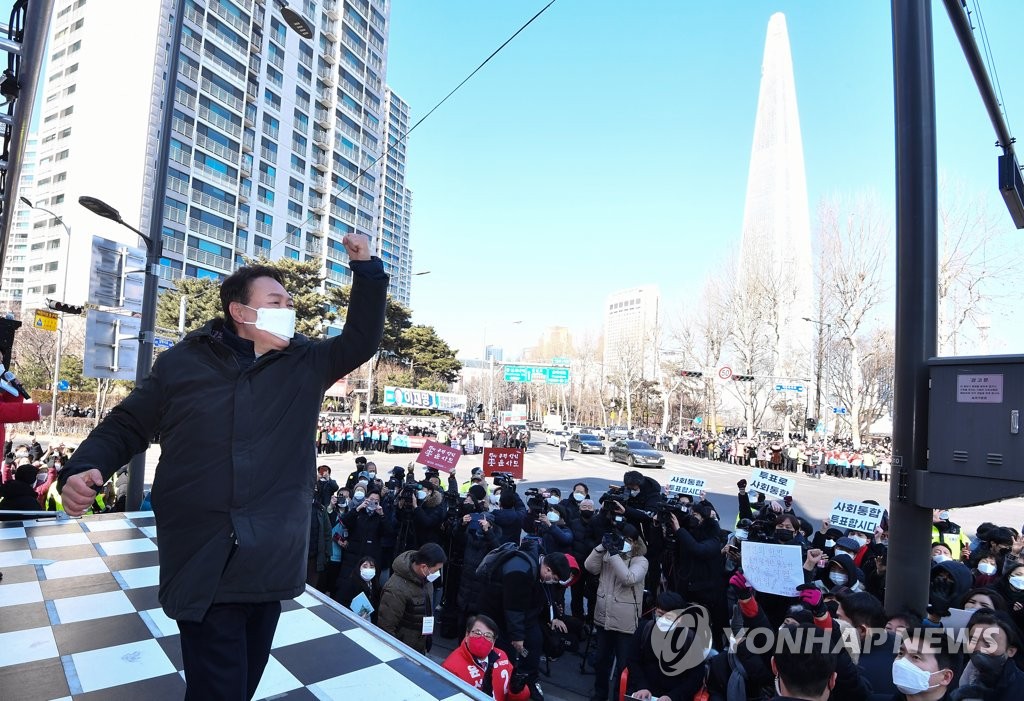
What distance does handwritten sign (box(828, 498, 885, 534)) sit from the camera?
311 inches

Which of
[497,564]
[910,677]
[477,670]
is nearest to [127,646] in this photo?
[477,670]

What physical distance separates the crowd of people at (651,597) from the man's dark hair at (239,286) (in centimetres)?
289

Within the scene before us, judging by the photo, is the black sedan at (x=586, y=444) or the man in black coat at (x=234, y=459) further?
the black sedan at (x=586, y=444)

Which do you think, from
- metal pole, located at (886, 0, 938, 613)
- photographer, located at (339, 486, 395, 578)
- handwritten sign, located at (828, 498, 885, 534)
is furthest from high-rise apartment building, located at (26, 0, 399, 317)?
metal pole, located at (886, 0, 938, 613)

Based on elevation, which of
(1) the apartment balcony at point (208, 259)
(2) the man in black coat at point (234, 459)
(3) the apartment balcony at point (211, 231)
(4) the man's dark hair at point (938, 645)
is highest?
(3) the apartment balcony at point (211, 231)

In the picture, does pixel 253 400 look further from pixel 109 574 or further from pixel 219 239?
pixel 219 239

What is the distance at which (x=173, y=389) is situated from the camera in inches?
68.1

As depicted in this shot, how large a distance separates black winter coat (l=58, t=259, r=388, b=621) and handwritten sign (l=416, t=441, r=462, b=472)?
1001 cm

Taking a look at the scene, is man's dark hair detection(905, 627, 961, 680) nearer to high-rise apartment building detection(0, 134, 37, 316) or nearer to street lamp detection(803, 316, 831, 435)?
street lamp detection(803, 316, 831, 435)

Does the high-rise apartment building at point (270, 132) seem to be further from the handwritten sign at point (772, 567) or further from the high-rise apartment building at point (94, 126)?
the handwritten sign at point (772, 567)

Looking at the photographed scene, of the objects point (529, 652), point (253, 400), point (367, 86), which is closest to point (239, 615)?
point (253, 400)

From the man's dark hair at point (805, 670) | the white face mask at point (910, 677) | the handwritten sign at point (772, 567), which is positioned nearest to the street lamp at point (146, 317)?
the handwritten sign at point (772, 567)

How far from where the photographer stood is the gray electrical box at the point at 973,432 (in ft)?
12.7

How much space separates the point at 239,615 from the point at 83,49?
62364mm
